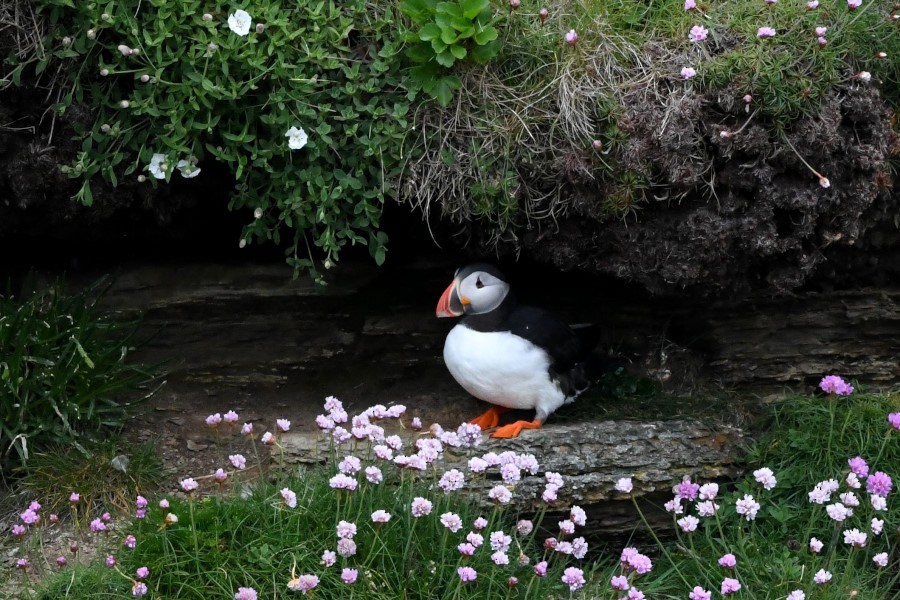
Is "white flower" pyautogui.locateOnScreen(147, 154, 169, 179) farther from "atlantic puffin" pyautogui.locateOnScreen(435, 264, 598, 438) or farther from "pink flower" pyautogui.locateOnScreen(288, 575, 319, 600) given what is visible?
"pink flower" pyautogui.locateOnScreen(288, 575, 319, 600)

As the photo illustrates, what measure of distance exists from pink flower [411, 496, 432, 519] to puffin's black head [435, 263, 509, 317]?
1362mm

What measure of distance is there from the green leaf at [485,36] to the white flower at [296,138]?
83 centimetres

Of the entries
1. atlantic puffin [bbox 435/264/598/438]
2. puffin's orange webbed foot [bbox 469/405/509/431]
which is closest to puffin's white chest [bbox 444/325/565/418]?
atlantic puffin [bbox 435/264/598/438]

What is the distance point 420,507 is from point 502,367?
1.26 metres

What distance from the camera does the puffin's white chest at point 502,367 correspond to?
14.6 ft

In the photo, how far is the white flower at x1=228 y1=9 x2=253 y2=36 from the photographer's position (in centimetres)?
402

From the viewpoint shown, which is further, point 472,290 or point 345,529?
point 472,290

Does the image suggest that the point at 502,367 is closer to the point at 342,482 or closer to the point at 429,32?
the point at 342,482

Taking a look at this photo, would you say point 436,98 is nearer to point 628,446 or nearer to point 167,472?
point 628,446

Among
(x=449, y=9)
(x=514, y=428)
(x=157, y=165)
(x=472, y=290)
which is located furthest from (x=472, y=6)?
(x=514, y=428)

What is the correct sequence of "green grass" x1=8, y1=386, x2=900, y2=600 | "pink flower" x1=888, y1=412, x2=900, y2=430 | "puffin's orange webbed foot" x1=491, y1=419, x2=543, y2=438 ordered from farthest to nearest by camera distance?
"puffin's orange webbed foot" x1=491, y1=419, x2=543, y2=438, "pink flower" x1=888, y1=412, x2=900, y2=430, "green grass" x1=8, y1=386, x2=900, y2=600

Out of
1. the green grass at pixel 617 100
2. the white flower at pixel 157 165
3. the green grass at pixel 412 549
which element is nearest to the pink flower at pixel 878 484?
the green grass at pixel 412 549

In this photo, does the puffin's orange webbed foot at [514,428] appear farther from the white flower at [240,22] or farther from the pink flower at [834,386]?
the white flower at [240,22]

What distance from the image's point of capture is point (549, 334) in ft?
14.9
